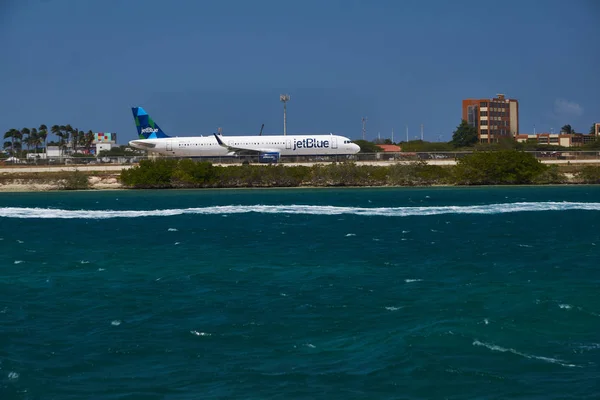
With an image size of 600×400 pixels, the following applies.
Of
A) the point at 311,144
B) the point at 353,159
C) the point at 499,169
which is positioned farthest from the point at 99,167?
the point at 499,169

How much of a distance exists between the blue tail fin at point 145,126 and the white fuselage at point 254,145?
6.06 ft

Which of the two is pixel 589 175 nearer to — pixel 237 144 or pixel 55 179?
pixel 237 144

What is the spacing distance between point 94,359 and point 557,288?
1586 centimetres

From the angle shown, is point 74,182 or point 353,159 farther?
point 353,159

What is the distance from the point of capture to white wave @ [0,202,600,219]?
197 ft

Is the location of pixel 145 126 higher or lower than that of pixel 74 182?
higher

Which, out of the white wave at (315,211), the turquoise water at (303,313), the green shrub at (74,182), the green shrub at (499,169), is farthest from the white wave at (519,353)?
the green shrub at (74,182)

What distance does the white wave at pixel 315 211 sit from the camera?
5991 centimetres

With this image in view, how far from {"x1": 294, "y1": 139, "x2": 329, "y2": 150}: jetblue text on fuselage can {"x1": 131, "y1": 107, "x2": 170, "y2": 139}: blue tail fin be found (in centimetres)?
2216

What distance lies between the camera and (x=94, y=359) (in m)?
19.5

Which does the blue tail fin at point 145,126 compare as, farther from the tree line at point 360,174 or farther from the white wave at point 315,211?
the white wave at point 315,211

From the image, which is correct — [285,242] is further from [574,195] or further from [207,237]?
[574,195]

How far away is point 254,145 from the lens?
112812mm

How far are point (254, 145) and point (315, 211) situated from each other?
53.0 metres
